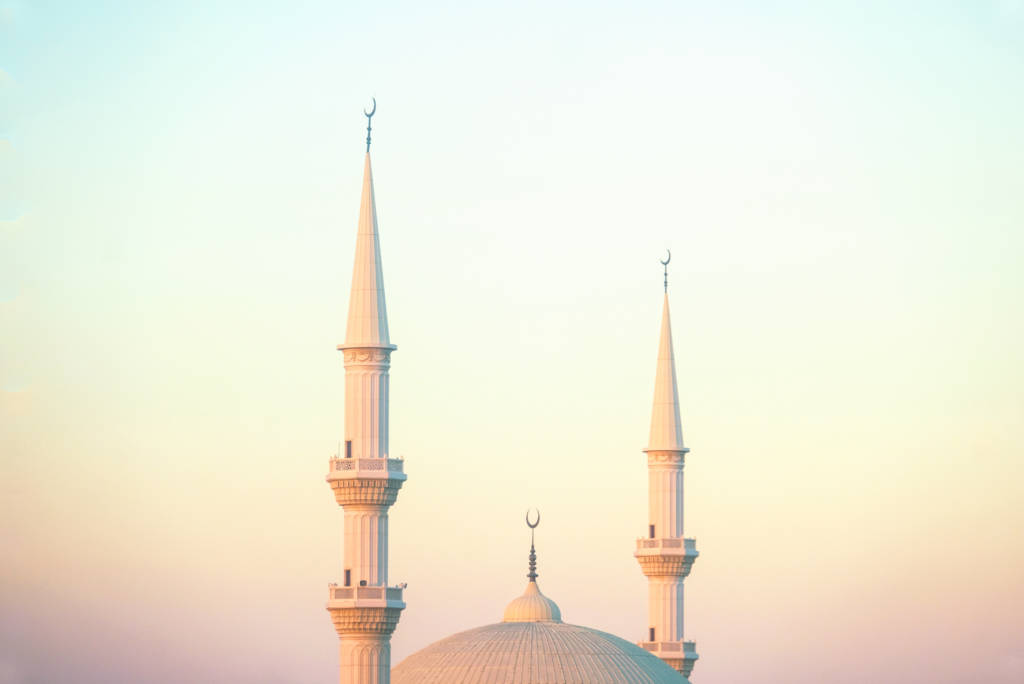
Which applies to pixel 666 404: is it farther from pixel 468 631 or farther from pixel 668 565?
pixel 468 631

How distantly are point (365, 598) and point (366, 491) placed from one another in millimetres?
3328

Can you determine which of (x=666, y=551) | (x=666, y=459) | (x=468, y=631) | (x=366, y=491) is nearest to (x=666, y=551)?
(x=666, y=551)

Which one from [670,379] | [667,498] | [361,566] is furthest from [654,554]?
[361,566]

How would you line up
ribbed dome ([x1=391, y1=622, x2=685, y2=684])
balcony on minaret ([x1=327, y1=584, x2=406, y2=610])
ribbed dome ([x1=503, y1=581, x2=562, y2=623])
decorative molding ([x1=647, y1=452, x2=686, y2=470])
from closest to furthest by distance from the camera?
balcony on minaret ([x1=327, y1=584, x2=406, y2=610]), ribbed dome ([x1=391, y1=622, x2=685, y2=684]), ribbed dome ([x1=503, y1=581, x2=562, y2=623]), decorative molding ([x1=647, y1=452, x2=686, y2=470])

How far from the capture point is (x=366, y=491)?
7088cm

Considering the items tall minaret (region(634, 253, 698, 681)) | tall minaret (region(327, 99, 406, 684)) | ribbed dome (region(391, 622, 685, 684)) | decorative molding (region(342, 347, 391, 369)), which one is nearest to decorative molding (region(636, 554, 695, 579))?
tall minaret (region(634, 253, 698, 681))

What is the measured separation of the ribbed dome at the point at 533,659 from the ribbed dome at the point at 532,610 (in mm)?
795

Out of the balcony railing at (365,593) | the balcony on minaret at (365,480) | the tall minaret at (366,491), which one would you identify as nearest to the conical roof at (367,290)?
the tall minaret at (366,491)

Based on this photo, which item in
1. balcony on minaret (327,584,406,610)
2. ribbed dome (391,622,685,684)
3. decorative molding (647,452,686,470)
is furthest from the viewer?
decorative molding (647,452,686,470)

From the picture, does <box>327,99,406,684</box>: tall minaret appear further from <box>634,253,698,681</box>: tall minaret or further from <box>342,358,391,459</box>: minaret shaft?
<box>634,253,698,681</box>: tall minaret

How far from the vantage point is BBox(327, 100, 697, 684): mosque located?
70438 mm

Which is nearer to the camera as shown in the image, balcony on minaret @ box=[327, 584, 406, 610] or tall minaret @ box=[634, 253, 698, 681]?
balcony on minaret @ box=[327, 584, 406, 610]

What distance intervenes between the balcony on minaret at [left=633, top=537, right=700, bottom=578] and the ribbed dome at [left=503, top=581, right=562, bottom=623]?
15.8 feet

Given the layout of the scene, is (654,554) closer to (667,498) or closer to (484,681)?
(667,498)
